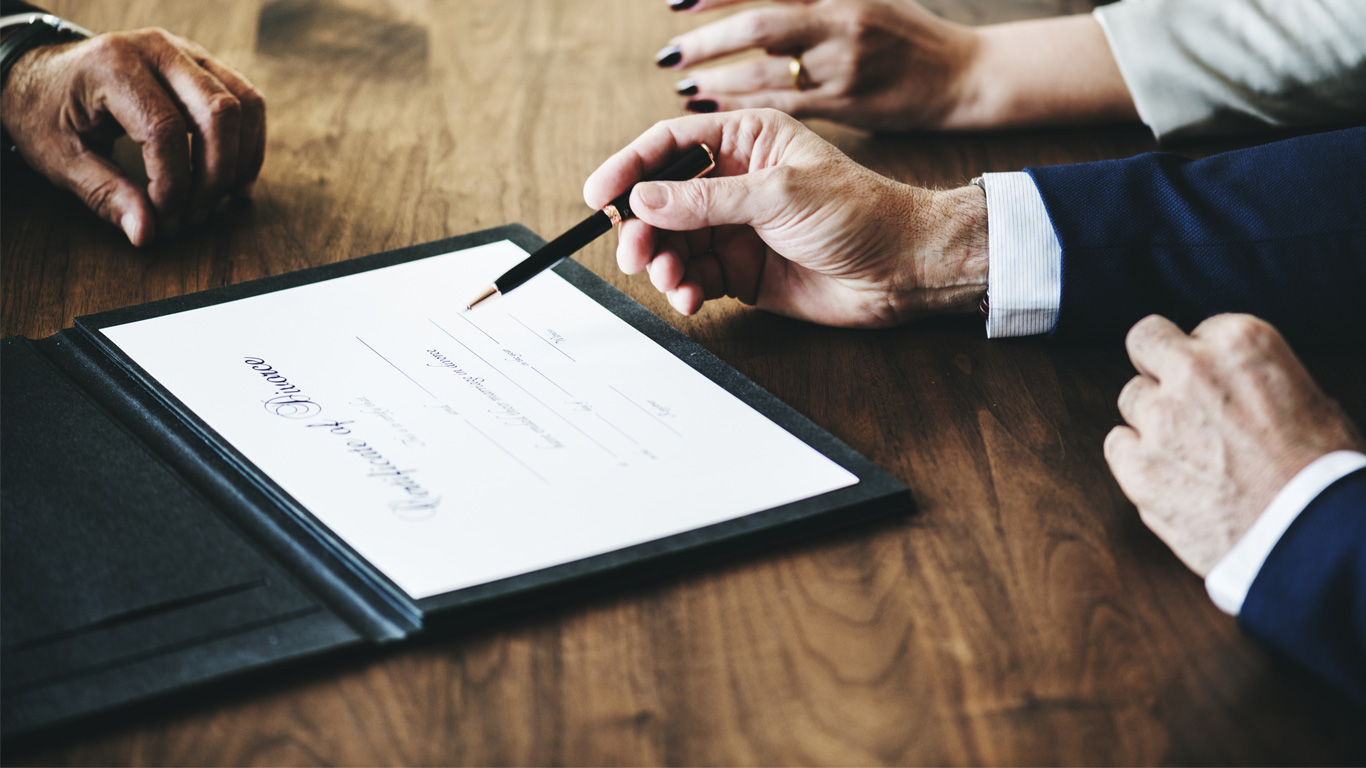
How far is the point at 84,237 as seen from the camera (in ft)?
2.99

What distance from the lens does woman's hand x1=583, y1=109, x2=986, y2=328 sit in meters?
0.77

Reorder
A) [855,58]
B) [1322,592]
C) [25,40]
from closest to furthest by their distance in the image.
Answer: [1322,592] → [25,40] → [855,58]

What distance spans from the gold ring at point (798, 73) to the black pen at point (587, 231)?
36cm

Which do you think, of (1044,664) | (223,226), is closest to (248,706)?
(1044,664)

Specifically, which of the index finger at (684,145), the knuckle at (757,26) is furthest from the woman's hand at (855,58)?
the index finger at (684,145)

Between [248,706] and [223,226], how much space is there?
587 mm

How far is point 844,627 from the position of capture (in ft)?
1.76

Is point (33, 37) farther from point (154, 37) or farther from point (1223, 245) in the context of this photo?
point (1223, 245)

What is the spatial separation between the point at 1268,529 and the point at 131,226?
2.92 feet

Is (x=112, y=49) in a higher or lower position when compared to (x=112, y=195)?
higher

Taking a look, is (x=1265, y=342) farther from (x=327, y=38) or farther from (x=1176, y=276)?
(x=327, y=38)

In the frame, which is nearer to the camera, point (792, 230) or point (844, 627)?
point (844, 627)
